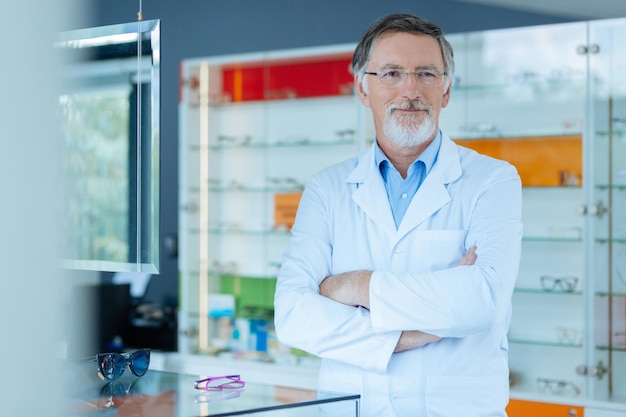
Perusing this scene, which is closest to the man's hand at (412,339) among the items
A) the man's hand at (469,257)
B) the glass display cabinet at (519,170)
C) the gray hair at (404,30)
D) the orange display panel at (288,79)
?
the man's hand at (469,257)

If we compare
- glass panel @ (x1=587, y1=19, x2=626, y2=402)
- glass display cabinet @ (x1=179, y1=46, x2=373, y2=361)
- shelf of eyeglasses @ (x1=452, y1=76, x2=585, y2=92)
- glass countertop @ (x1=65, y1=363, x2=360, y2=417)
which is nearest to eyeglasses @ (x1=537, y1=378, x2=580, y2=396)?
glass panel @ (x1=587, y1=19, x2=626, y2=402)

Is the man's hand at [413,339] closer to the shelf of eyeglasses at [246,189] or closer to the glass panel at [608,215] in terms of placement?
the glass panel at [608,215]

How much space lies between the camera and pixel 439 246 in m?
2.34

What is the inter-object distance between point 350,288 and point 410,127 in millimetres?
498

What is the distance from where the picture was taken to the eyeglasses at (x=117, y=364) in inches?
78.1

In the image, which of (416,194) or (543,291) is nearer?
(416,194)

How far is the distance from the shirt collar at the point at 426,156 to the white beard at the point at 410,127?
46 mm

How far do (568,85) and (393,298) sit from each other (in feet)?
8.86

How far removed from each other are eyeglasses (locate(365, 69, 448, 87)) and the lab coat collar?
0.58ft

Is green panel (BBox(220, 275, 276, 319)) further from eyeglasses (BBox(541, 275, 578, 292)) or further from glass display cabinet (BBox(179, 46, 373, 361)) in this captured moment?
eyeglasses (BBox(541, 275, 578, 292))

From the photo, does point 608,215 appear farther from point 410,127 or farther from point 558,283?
point 410,127

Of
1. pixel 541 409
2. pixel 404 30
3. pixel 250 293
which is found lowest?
pixel 541 409

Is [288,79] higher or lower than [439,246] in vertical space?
higher

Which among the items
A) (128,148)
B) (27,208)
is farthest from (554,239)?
(27,208)
